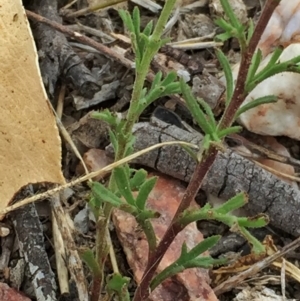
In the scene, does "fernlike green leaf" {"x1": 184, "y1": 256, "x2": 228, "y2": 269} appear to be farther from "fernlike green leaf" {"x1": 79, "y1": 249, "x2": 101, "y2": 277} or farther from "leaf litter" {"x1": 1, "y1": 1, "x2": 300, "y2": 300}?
"leaf litter" {"x1": 1, "y1": 1, "x2": 300, "y2": 300}

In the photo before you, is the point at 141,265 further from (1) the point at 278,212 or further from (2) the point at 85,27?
(2) the point at 85,27

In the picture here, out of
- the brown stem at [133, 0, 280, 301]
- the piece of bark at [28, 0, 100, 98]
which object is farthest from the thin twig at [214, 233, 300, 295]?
the piece of bark at [28, 0, 100, 98]

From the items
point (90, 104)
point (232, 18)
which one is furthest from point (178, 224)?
point (90, 104)

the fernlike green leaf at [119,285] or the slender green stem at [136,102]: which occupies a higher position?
the slender green stem at [136,102]

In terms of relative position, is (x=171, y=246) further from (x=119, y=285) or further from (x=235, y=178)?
(x=119, y=285)

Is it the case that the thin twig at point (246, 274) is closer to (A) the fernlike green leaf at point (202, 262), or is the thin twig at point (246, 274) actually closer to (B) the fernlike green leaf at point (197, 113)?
(A) the fernlike green leaf at point (202, 262)

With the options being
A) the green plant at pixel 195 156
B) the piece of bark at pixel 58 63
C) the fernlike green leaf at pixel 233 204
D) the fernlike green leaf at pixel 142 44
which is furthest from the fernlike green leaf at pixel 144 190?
the piece of bark at pixel 58 63
